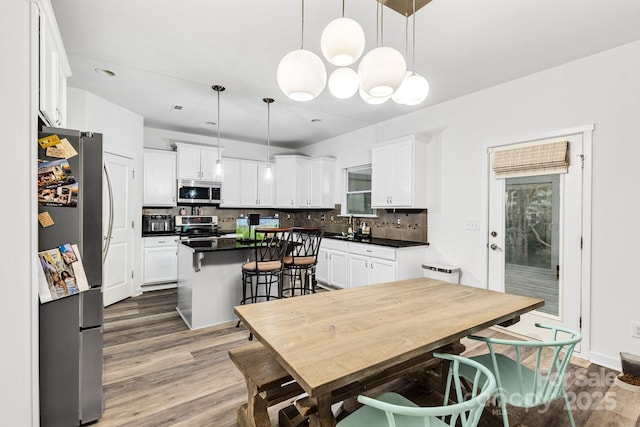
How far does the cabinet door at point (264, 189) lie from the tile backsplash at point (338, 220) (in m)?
0.32

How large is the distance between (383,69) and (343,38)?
0.73 ft

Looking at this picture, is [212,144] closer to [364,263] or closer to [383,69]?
[364,263]

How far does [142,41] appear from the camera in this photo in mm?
2543

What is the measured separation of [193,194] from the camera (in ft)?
17.5

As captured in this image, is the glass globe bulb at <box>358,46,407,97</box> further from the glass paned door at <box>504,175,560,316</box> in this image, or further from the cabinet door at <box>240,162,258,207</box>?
the cabinet door at <box>240,162,258,207</box>

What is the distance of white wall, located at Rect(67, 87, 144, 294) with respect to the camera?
361 cm

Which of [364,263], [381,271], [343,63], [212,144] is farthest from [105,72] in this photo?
[381,271]

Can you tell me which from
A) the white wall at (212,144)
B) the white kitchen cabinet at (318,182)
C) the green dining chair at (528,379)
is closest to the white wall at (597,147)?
the green dining chair at (528,379)

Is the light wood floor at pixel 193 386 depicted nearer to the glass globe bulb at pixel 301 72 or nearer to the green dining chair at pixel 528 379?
the green dining chair at pixel 528 379

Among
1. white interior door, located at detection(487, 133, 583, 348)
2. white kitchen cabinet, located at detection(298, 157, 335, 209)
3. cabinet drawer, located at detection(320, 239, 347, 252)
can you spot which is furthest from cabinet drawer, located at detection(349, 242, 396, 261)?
white kitchen cabinet, located at detection(298, 157, 335, 209)

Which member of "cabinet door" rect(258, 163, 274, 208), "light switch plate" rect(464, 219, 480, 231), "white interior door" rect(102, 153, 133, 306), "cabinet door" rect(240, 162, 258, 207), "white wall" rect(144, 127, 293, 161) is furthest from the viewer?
"cabinet door" rect(258, 163, 274, 208)

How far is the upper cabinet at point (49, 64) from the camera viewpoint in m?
1.67

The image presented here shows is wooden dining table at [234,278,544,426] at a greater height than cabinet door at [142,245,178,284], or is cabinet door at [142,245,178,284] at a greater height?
wooden dining table at [234,278,544,426]

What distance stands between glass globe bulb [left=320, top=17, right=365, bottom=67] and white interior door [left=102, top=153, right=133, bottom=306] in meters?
3.85
